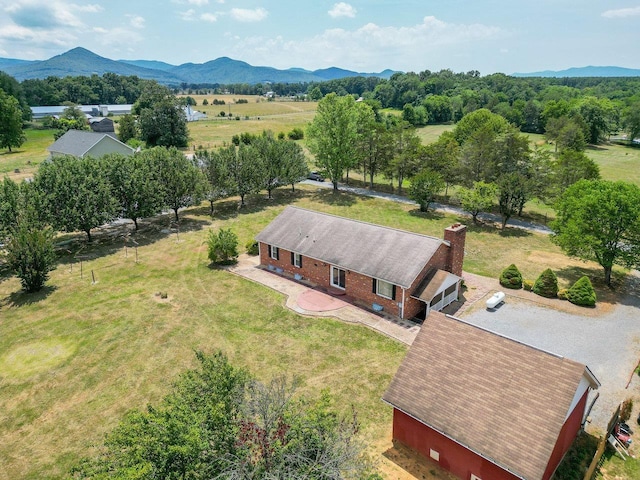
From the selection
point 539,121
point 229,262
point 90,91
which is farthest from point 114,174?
point 90,91

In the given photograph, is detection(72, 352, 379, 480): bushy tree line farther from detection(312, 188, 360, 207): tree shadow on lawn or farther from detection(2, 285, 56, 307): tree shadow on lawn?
detection(312, 188, 360, 207): tree shadow on lawn

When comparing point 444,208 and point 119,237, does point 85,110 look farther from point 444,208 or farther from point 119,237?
point 444,208

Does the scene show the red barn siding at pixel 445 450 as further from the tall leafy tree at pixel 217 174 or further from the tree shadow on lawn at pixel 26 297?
the tall leafy tree at pixel 217 174

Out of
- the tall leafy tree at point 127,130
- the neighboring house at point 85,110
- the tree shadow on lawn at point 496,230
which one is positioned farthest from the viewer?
the neighboring house at point 85,110

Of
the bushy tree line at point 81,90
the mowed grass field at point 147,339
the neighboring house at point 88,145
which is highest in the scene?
the bushy tree line at point 81,90

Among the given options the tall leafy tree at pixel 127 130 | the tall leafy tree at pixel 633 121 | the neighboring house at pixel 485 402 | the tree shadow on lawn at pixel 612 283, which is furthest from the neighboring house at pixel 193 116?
the neighboring house at pixel 485 402

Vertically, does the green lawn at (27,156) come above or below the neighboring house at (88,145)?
below

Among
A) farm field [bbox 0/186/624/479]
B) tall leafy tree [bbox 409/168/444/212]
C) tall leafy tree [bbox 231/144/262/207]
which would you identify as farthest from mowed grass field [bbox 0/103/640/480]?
tall leafy tree [bbox 231/144/262/207]
